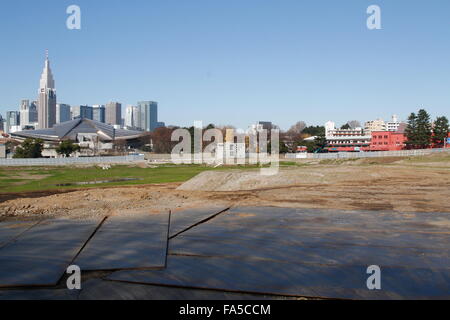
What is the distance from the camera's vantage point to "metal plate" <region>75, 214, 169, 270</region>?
8.55 m

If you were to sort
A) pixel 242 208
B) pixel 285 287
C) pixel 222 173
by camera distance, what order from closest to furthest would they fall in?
pixel 285 287 < pixel 242 208 < pixel 222 173

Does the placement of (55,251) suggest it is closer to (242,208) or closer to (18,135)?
(242,208)

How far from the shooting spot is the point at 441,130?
90438mm

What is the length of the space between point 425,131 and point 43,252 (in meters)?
95.9

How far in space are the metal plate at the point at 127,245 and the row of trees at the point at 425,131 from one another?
90.1 m

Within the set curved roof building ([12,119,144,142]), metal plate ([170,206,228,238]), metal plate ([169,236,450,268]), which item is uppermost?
curved roof building ([12,119,144,142])

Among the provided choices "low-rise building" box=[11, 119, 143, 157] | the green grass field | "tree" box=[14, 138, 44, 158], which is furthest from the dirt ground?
"low-rise building" box=[11, 119, 143, 157]

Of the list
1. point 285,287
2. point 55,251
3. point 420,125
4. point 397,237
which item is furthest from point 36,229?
point 420,125

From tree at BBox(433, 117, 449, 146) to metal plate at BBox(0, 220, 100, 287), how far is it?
93.6 metres

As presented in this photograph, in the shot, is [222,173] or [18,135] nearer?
[222,173]

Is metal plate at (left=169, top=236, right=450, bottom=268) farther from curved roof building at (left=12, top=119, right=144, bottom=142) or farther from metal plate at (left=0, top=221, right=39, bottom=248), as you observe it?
curved roof building at (left=12, top=119, right=144, bottom=142)

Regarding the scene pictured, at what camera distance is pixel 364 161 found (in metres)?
61.3

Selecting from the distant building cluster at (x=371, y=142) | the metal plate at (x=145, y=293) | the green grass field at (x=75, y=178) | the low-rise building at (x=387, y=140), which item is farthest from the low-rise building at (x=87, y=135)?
the metal plate at (x=145, y=293)
